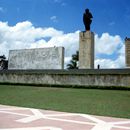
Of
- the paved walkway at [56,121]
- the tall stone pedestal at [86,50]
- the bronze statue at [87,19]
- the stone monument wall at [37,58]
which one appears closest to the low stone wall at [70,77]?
the stone monument wall at [37,58]

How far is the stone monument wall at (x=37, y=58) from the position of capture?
24.5m

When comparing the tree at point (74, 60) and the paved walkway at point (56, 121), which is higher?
the tree at point (74, 60)

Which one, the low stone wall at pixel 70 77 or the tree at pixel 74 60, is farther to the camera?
the tree at pixel 74 60

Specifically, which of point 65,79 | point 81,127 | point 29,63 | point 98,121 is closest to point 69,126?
point 81,127

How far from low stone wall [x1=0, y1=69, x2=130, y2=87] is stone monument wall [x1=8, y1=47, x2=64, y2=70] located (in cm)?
74

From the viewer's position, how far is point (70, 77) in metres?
23.1

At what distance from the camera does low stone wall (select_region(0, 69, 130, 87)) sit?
21038 mm

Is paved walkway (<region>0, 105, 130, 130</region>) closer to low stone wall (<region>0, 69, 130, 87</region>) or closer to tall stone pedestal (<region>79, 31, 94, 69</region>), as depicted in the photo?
low stone wall (<region>0, 69, 130, 87</region>)

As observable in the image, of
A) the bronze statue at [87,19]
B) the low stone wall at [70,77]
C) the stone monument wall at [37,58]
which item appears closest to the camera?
the low stone wall at [70,77]

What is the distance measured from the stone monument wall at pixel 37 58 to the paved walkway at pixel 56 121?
16.1 metres

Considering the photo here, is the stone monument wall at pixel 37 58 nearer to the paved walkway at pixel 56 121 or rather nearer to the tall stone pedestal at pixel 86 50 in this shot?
the tall stone pedestal at pixel 86 50

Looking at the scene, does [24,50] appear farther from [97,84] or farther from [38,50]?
[97,84]

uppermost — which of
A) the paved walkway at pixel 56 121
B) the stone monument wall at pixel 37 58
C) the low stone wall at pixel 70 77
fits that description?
the stone monument wall at pixel 37 58

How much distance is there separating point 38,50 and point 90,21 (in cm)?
Result: 611
